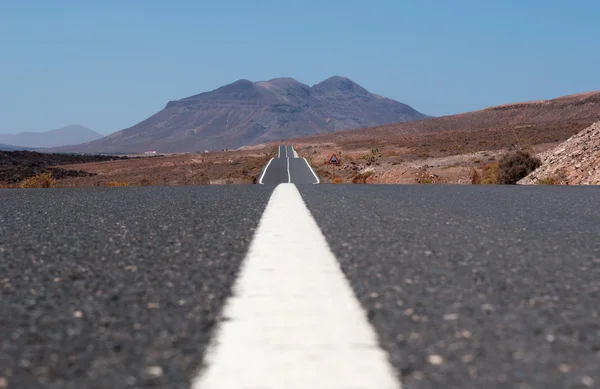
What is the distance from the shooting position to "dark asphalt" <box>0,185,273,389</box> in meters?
1.99

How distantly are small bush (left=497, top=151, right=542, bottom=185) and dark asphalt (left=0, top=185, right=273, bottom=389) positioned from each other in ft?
71.7

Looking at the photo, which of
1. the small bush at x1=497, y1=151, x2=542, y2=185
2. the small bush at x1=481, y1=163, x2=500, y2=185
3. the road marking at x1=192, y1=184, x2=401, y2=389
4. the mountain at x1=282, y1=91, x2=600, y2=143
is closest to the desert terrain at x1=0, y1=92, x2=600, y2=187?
the mountain at x1=282, y1=91, x2=600, y2=143

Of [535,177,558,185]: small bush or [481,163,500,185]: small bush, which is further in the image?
[481,163,500,185]: small bush

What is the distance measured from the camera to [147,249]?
4262 mm

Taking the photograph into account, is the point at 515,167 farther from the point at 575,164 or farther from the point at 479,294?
the point at 479,294

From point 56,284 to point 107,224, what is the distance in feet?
8.39

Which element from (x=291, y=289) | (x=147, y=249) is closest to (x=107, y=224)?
(x=147, y=249)

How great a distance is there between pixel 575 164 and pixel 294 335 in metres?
21.3

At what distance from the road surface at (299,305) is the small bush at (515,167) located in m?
21.4

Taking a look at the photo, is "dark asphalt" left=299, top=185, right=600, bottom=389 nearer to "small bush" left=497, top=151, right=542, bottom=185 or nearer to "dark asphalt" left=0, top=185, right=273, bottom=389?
"dark asphalt" left=0, top=185, right=273, bottom=389

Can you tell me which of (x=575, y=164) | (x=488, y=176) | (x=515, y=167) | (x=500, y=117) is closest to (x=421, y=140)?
(x=500, y=117)

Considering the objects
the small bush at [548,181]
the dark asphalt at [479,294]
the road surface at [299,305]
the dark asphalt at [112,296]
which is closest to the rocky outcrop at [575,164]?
the small bush at [548,181]

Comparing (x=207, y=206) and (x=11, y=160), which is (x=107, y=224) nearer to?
(x=207, y=206)

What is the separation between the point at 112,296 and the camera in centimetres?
293
